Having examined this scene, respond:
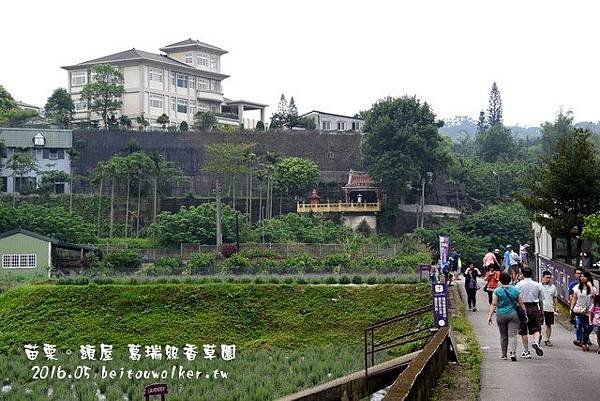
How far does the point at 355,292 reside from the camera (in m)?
28.4

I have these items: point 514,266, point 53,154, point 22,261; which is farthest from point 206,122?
point 514,266

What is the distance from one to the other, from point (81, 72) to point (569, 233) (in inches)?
1988

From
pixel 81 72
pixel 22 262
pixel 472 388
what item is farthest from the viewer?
pixel 81 72

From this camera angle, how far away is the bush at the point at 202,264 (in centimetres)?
3582

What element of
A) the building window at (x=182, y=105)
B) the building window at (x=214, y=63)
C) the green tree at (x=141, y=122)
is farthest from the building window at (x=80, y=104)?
the building window at (x=214, y=63)

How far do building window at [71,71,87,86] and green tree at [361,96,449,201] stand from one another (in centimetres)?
2432

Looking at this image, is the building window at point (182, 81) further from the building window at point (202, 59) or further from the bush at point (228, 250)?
the bush at point (228, 250)

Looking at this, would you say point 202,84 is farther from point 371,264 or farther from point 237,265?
point 371,264

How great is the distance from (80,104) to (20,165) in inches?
542

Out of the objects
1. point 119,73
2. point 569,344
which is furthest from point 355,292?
point 119,73

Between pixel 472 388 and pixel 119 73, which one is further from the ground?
pixel 119 73

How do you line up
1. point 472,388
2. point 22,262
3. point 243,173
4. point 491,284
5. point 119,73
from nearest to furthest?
1. point 472,388
2. point 491,284
3. point 22,262
4. point 243,173
5. point 119,73

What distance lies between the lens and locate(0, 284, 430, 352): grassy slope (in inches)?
1044

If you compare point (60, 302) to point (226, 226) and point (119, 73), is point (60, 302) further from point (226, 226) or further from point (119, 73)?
point (119, 73)
